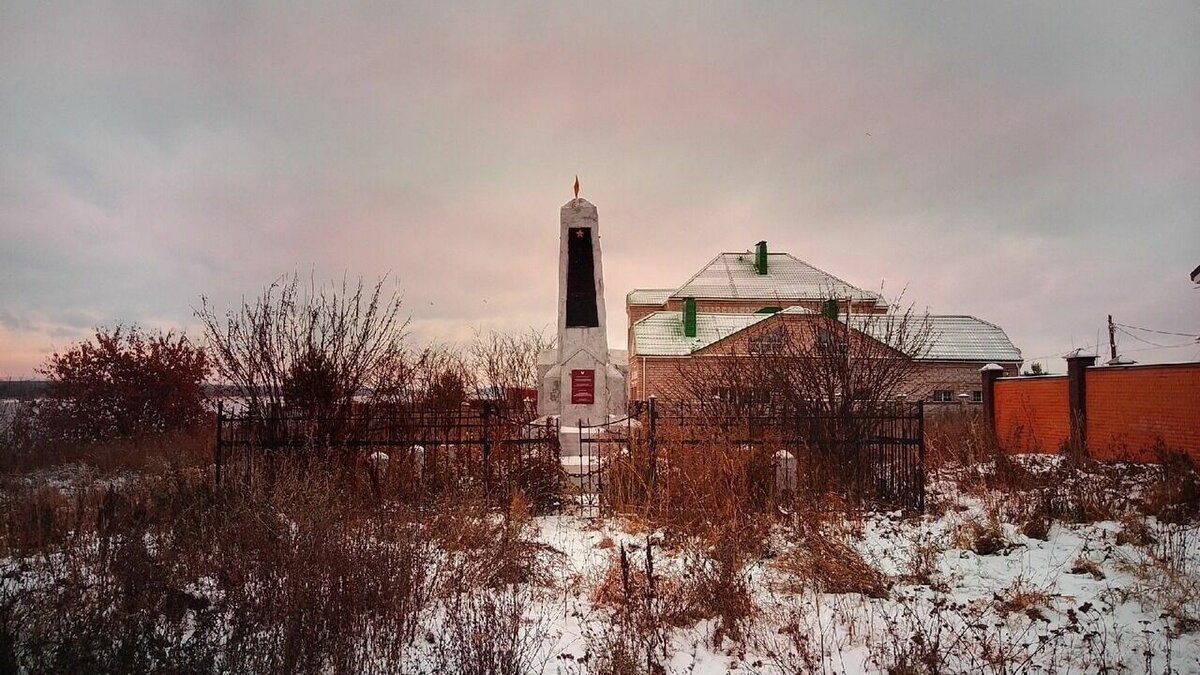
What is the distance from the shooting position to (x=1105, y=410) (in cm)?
1458

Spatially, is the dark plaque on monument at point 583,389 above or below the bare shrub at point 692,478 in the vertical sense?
above

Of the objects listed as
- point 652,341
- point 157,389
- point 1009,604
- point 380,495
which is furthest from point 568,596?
point 652,341

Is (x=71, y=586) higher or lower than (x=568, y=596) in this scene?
higher

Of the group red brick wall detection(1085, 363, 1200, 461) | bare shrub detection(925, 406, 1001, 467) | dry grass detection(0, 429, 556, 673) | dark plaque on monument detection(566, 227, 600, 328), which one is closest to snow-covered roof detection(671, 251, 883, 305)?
red brick wall detection(1085, 363, 1200, 461)

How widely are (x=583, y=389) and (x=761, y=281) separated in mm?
32624

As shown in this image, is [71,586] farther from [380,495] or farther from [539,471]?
[539,471]

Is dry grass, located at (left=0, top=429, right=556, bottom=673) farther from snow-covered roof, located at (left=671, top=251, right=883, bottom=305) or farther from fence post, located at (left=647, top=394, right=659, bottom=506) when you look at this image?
snow-covered roof, located at (left=671, top=251, right=883, bottom=305)

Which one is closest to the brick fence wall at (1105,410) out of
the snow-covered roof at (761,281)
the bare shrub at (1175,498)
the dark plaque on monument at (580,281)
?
the bare shrub at (1175,498)

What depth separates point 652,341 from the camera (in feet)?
106

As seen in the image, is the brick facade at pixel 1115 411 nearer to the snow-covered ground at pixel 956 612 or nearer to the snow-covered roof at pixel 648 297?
the snow-covered ground at pixel 956 612

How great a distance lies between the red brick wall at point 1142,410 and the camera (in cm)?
1242

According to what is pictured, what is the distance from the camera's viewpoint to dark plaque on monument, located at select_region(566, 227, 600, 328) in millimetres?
11508

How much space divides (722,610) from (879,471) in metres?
5.46

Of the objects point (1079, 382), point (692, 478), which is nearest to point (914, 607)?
point (692, 478)
